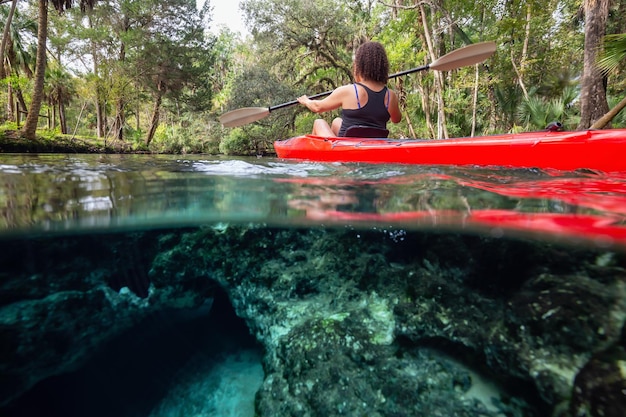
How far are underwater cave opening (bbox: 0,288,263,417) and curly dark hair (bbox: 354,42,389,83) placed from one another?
12.1 feet

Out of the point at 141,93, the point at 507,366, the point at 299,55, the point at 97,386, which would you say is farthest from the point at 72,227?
the point at 141,93

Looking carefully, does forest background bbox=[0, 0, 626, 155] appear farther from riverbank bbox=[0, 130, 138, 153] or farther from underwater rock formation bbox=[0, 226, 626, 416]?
underwater rock formation bbox=[0, 226, 626, 416]

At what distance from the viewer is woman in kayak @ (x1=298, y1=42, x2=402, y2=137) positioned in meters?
4.55

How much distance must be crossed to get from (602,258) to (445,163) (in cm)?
223

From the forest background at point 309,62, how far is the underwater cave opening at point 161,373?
319 inches

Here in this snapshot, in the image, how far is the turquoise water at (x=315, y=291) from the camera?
1.88 metres

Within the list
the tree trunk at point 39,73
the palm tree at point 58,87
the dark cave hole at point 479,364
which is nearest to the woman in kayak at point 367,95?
the dark cave hole at point 479,364

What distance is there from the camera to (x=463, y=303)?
7.64 feet

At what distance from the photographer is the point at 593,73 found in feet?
21.1

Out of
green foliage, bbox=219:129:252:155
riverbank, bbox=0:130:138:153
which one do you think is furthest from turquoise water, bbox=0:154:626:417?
green foliage, bbox=219:129:252:155

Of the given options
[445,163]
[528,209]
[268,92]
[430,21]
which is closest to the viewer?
[528,209]

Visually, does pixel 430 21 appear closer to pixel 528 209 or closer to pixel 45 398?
pixel 528 209

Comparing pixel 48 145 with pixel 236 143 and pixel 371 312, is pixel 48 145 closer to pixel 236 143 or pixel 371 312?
pixel 236 143

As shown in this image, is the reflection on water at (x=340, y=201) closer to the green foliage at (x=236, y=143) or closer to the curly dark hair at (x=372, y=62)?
the curly dark hair at (x=372, y=62)
